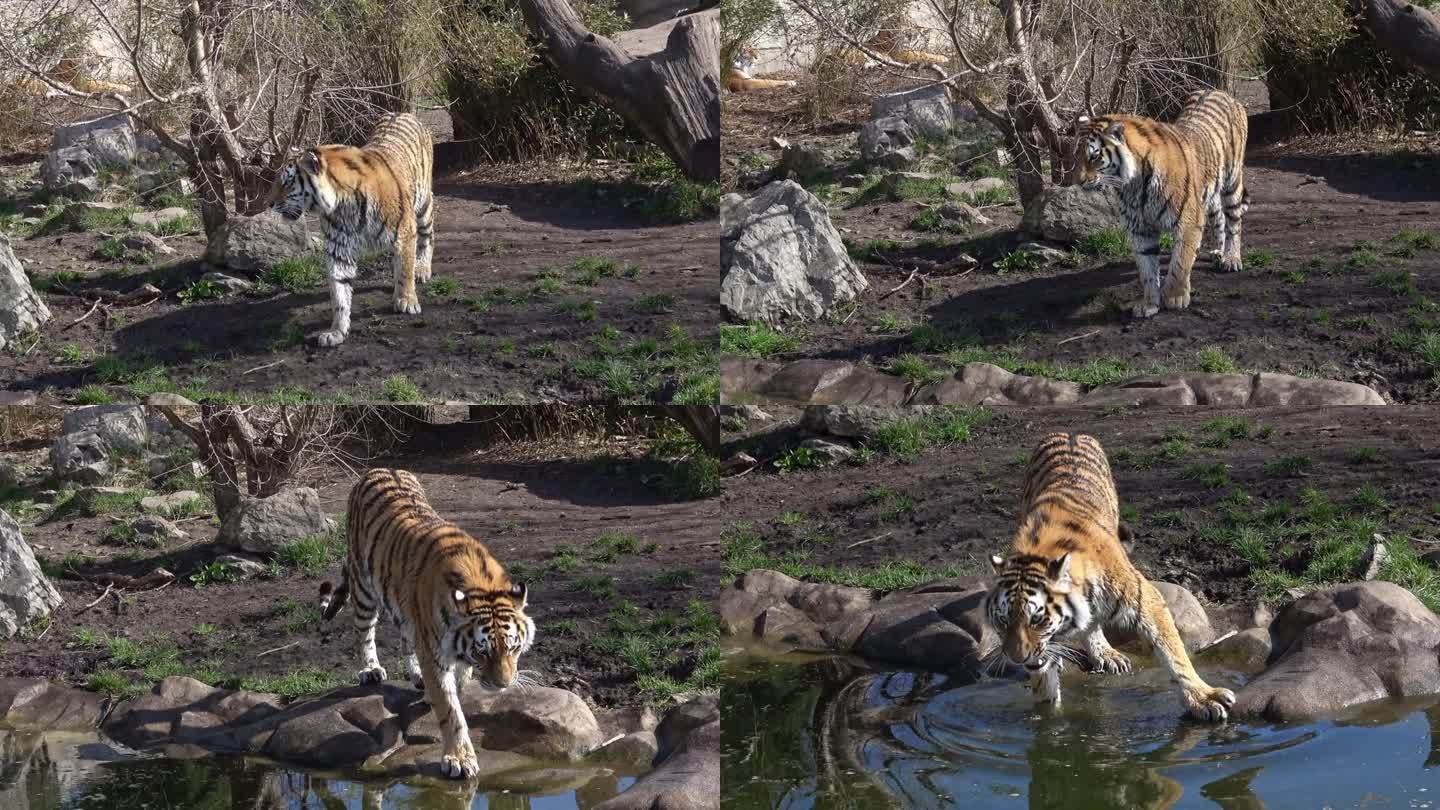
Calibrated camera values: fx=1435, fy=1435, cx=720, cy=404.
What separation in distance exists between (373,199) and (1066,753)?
12.4 ft

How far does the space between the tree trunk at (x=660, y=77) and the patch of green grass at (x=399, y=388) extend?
1.52 metres

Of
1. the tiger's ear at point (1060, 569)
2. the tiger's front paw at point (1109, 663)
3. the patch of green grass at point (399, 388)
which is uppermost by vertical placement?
the patch of green grass at point (399, 388)

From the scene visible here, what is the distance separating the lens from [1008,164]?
702cm

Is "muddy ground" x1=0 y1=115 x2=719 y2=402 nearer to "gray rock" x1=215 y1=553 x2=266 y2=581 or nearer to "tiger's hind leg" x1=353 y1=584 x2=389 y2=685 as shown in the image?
"tiger's hind leg" x1=353 y1=584 x2=389 y2=685

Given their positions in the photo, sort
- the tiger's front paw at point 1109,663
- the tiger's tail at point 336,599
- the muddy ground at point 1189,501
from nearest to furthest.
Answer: the tiger's front paw at point 1109,663 → the tiger's tail at point 336,599 → the muddy ground at point 1189,501

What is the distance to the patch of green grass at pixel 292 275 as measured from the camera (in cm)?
637

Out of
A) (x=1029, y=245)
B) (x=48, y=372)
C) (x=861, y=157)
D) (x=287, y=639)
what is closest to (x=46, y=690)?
(x=287, y=639)

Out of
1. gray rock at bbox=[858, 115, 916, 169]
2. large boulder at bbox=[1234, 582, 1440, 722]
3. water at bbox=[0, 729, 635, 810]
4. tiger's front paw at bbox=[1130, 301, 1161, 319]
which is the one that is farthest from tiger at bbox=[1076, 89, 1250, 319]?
water at bbox=[0, 729, 635, 810]

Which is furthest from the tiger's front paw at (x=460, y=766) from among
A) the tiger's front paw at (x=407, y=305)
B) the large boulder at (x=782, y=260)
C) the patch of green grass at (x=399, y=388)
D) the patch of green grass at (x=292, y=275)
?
the large boulder at (x=782, y=260)

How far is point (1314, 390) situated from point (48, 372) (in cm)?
558

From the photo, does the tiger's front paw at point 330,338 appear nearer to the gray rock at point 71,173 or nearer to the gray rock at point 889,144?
the gray rock at point 71,173

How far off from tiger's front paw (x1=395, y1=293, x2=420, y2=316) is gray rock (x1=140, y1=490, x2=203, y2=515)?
2.11 metres

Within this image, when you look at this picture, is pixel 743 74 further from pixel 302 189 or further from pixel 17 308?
pixel 17 308

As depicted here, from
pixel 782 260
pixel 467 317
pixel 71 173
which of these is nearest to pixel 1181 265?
pixel 782 260
